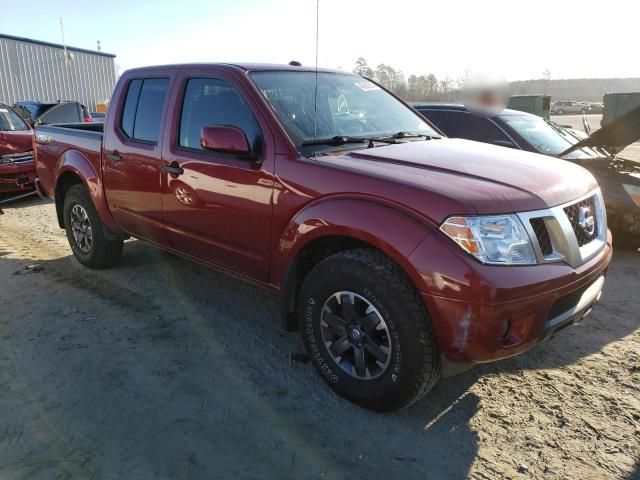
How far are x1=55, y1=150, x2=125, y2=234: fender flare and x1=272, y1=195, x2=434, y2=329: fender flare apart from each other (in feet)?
7.63

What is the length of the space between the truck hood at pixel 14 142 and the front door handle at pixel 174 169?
623 cm

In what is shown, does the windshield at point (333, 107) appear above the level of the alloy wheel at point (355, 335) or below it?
above

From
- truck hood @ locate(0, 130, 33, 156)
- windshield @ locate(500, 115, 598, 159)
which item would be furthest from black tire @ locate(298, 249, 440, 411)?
truck hood @ locate(0, 130, 33, 156)

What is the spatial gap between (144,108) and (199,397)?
2.52m

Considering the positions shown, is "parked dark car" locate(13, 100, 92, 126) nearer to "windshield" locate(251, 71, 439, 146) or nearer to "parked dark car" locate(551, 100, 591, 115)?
"windshield" locate(251, 71, 439, 146)

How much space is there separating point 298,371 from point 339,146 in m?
1.48

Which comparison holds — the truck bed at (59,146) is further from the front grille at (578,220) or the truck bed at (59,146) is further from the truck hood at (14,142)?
the front grille at (578,220)

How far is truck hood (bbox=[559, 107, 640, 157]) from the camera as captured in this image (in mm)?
5828

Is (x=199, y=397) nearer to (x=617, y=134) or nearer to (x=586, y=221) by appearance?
(x=586, y=221)

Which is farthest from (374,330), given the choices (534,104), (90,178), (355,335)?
(534,104)

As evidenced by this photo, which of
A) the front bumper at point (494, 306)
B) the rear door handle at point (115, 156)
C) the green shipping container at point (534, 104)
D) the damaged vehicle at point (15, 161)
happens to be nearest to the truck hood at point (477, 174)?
the front bumper at point (494, 306)

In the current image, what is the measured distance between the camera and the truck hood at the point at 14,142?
28.3 ft

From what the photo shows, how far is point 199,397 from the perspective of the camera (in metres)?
3.05

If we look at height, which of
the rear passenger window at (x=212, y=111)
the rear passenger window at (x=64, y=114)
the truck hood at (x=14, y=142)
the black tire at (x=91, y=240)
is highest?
the rear passenger window at (x=212, y=111)
